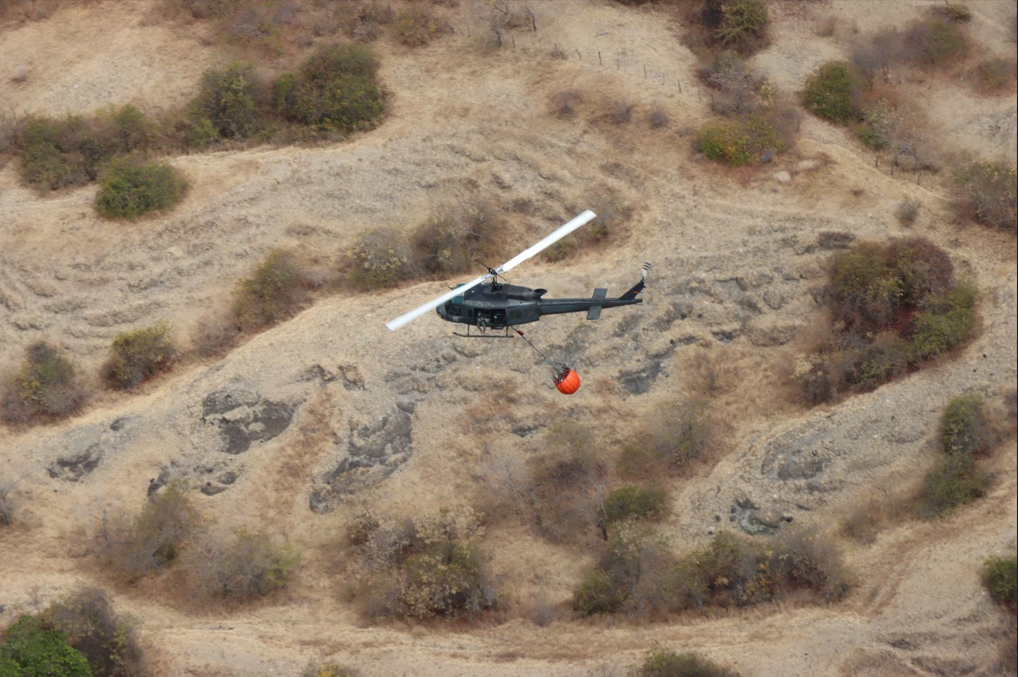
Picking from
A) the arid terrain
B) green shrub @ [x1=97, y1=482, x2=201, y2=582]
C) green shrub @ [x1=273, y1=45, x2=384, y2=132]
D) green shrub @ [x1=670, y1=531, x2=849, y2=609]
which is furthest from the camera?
green shrub @ [x1=273, y1=45, x2=384, y2=132]

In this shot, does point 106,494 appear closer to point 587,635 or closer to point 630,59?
point 587,635

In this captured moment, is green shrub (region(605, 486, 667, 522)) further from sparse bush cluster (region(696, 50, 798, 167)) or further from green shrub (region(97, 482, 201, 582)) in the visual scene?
sparse bush cluster (region(696, 50, 798, 167))

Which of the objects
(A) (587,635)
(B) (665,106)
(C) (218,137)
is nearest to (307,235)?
(C) (218,137)

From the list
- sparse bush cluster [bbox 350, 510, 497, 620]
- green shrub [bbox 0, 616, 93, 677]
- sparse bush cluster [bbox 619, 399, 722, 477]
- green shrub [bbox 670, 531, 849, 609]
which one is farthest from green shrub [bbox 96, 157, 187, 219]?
green shrub [bbox 670, 531, 849, 609]

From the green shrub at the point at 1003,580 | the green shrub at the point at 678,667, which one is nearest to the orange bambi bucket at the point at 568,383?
the green shrub at the point at 678,667

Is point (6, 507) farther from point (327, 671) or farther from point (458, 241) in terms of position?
point (458, 241)

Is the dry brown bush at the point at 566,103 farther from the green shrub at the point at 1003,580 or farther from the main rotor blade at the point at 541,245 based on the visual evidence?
the green shrub at the point at 1003,580
